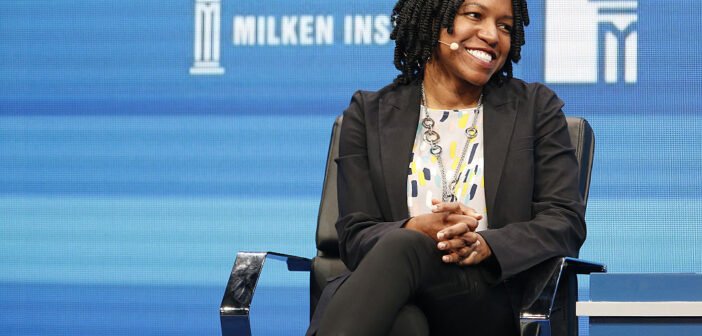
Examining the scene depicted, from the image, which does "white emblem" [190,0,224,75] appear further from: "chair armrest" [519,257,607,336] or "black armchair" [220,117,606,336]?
"chair armrest" [519,257,607,336]

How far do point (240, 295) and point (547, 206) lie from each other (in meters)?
0.64

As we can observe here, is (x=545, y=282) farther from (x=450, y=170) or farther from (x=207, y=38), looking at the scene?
(x=207, y=38)

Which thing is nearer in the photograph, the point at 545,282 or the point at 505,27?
the point at 545,282

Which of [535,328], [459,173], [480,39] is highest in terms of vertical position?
Answer: [480,39]

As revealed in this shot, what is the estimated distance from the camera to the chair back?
2.44 meters

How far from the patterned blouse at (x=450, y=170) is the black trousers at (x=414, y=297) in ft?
0.93

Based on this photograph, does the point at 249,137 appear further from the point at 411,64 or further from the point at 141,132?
the point at 411,64

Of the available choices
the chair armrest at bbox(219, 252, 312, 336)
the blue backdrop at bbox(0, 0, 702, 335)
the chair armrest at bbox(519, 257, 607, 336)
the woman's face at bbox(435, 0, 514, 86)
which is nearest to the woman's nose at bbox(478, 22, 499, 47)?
the woman's face at bbox(435, 0, 514, 86)

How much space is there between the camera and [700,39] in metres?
3.09

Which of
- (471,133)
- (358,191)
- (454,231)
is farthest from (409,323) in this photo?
(471,133)

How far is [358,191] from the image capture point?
2.32 metres

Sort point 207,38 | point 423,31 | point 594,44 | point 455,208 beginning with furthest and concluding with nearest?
point 207,38, point 594,44, point 423,31, point 455,208

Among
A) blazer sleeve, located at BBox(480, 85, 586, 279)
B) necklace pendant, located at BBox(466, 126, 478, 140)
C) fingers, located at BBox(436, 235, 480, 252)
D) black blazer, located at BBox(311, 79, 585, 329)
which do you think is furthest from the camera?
necklace pendant, located at BBox(466, 126, 478, 140)

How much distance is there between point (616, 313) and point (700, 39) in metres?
1.57
